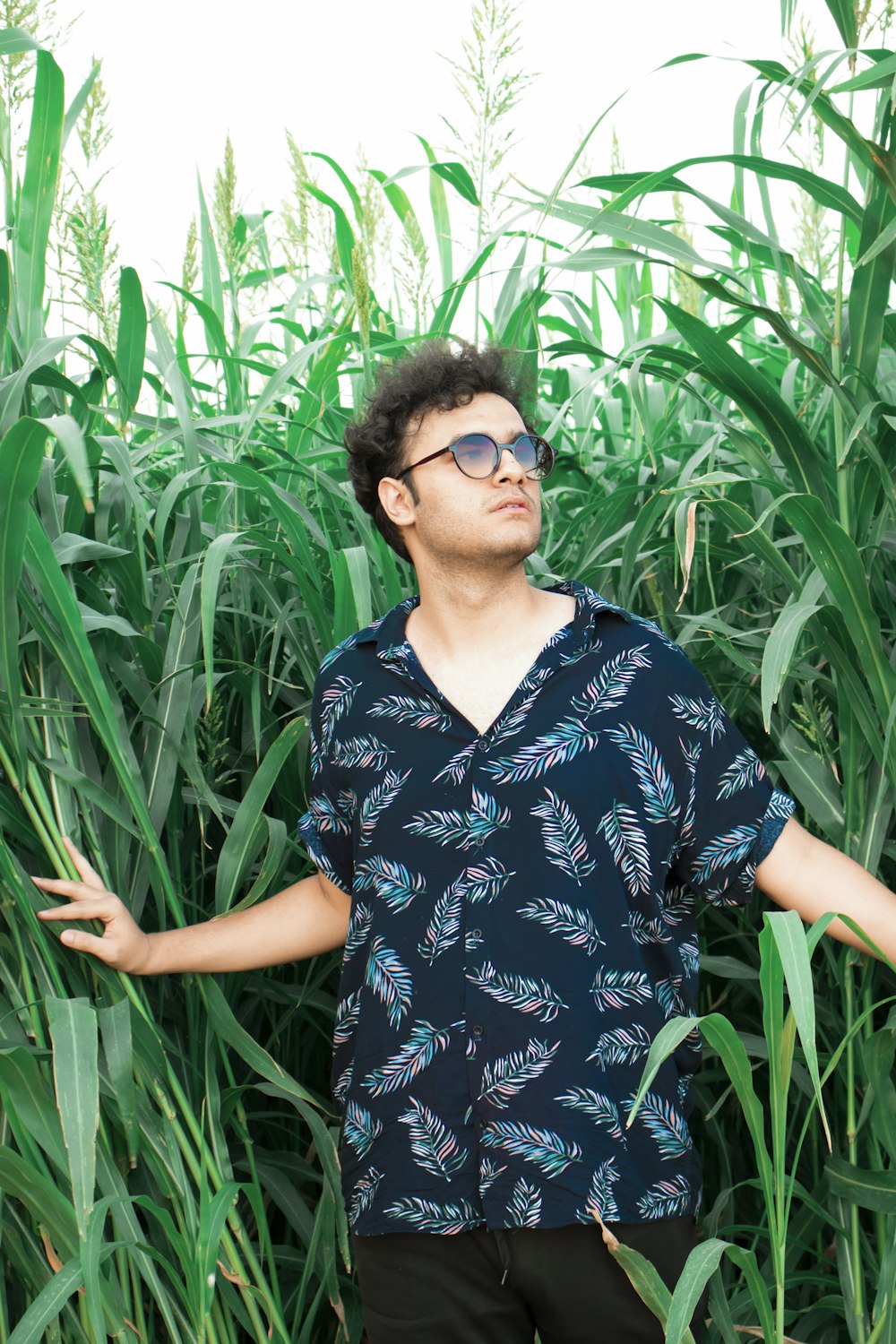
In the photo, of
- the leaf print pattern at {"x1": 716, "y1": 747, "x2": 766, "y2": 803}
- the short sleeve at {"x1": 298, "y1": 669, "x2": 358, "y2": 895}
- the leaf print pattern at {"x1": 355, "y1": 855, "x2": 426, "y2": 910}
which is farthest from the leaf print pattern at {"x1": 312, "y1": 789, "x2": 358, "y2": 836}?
the leaf print pattern at {"x1": 716, "y1": 747, "x2": 766, "y2": 803}

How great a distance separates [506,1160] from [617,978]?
205 millimetres

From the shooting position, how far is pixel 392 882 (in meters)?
1.32

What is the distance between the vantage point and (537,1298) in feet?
4.03

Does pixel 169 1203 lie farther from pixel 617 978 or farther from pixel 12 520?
pixel 12 520

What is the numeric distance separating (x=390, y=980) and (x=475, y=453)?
1.87ft

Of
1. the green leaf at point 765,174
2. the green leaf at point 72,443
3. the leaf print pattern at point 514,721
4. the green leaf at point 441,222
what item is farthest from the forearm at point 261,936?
the green leaf at point 441,222

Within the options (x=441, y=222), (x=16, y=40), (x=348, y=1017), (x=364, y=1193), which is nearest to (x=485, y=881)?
(x=348, y=1017)

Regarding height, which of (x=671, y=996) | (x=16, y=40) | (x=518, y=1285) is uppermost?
(x=16, y=40)

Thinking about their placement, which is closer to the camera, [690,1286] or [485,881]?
[690,1286]

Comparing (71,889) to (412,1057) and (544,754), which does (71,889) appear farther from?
(544,754)

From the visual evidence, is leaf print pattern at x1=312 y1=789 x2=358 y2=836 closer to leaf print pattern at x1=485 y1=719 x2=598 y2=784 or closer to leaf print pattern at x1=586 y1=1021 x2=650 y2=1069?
leaf print pattern at x1=485 y1=719 x2=598 y2=784

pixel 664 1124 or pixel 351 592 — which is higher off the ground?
pixel 351 592

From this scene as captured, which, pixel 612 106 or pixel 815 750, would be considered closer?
pixel 612 106

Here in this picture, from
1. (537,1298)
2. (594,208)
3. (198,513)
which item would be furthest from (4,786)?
(594,208)
